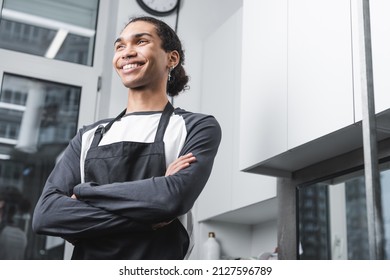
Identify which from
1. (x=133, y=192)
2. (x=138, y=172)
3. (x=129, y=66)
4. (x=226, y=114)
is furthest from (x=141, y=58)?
(x=226, y=114)

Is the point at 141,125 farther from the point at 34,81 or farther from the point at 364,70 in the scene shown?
the point at 34,81

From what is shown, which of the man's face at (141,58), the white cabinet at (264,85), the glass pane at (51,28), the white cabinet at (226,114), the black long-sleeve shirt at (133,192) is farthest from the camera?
the glass pane at (51,28)

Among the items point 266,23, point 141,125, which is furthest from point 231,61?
point 141,125

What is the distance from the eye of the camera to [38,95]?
3.41 m

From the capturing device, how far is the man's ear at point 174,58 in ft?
6.23

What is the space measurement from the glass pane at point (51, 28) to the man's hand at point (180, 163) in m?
2.11

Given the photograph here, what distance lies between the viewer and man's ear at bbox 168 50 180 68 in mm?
1900

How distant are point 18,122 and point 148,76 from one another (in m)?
1.77

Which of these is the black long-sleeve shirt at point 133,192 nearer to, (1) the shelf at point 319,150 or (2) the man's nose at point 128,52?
(2) the man's nose at point 128,52

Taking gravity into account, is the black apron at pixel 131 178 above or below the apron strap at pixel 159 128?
below

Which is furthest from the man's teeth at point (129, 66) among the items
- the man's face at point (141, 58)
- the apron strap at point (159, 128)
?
the apron strap at point (159, 128)

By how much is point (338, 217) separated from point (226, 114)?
123 cm

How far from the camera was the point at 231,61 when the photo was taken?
10.9 ft

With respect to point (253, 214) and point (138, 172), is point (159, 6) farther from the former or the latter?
point (138, 172)
